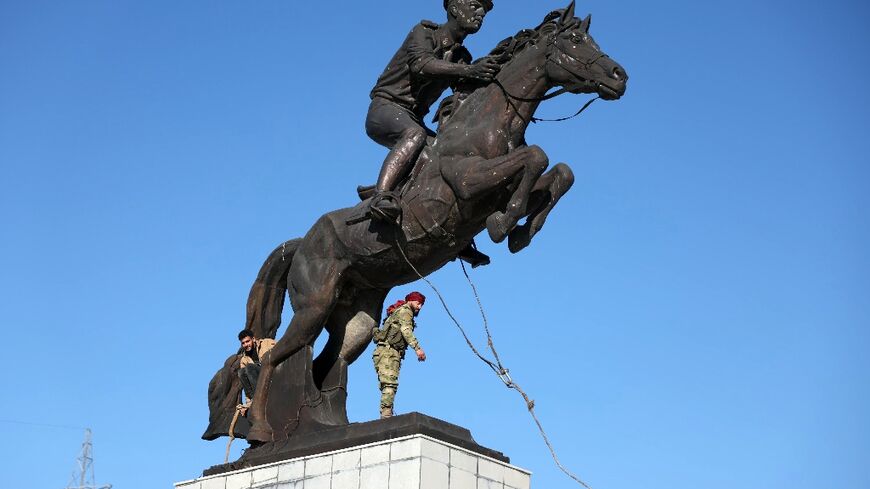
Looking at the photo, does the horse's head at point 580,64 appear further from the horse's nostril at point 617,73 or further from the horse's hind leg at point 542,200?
the horse's hind leg at point 542,200

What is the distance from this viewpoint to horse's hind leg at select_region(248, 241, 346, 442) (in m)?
11.6

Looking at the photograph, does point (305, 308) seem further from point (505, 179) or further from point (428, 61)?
point (428, 61)

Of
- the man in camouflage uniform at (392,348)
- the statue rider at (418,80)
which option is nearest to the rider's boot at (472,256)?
the statue rider at (418,80)

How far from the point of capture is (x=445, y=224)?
433 inches

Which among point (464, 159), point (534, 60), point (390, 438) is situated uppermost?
point (534, 60)

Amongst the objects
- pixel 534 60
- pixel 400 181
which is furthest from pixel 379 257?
pixel 534 60

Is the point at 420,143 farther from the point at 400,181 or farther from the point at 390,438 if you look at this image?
the point at 390,438

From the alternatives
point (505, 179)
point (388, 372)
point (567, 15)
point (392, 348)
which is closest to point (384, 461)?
point (388, 372)

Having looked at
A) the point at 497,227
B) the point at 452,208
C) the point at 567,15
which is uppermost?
the point at 567,15

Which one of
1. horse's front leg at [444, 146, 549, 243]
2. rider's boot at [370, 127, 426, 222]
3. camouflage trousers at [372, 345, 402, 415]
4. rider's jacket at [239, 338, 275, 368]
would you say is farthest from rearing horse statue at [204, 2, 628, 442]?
rider's jacket at [239, 338, 275, 368]

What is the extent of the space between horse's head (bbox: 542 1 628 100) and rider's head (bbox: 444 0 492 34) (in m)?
0.86

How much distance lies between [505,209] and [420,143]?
1.06 m

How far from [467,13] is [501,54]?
59cm

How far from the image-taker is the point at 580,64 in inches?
429
